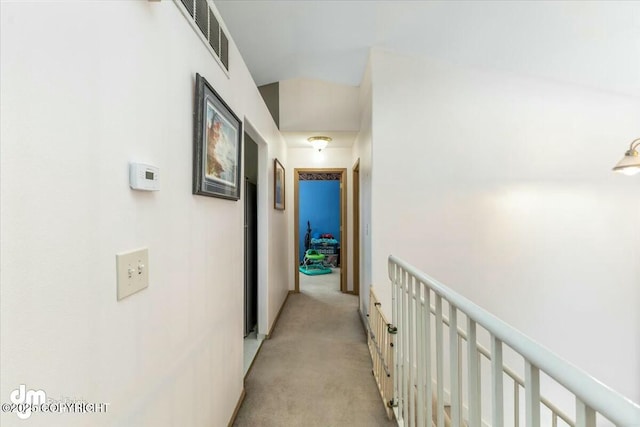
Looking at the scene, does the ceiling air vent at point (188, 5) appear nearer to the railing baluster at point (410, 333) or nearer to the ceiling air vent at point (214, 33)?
the ceiling air vent at point (214, 33)

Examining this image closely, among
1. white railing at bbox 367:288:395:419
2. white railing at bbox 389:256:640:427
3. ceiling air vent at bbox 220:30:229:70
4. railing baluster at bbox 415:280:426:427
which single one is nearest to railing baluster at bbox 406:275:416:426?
white railing at bbox 389:256:640:427

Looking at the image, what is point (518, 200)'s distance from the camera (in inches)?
110

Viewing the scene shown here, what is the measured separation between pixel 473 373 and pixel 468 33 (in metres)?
2.53

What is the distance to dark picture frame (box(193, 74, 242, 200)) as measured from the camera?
1.26 metres

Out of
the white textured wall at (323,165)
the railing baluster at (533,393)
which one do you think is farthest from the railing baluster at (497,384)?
the white textured wall at (323,165)

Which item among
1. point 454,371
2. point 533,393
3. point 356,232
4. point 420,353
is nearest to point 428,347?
point 420,353

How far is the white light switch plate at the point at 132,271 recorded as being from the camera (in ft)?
2.63

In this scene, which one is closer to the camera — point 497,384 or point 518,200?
point 497,384

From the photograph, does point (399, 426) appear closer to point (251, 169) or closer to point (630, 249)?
point (251, 169)

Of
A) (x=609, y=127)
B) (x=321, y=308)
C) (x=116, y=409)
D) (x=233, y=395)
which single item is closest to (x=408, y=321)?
(x=233, y=395)

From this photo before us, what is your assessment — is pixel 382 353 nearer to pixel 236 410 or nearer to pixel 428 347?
pixel 428 347

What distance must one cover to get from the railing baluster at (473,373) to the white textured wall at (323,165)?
12.6ft

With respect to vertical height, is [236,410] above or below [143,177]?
below

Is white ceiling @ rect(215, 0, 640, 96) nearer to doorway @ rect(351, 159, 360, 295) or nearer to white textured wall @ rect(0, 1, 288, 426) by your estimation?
white textured wall @ rect(0, 1, 288, 426)
